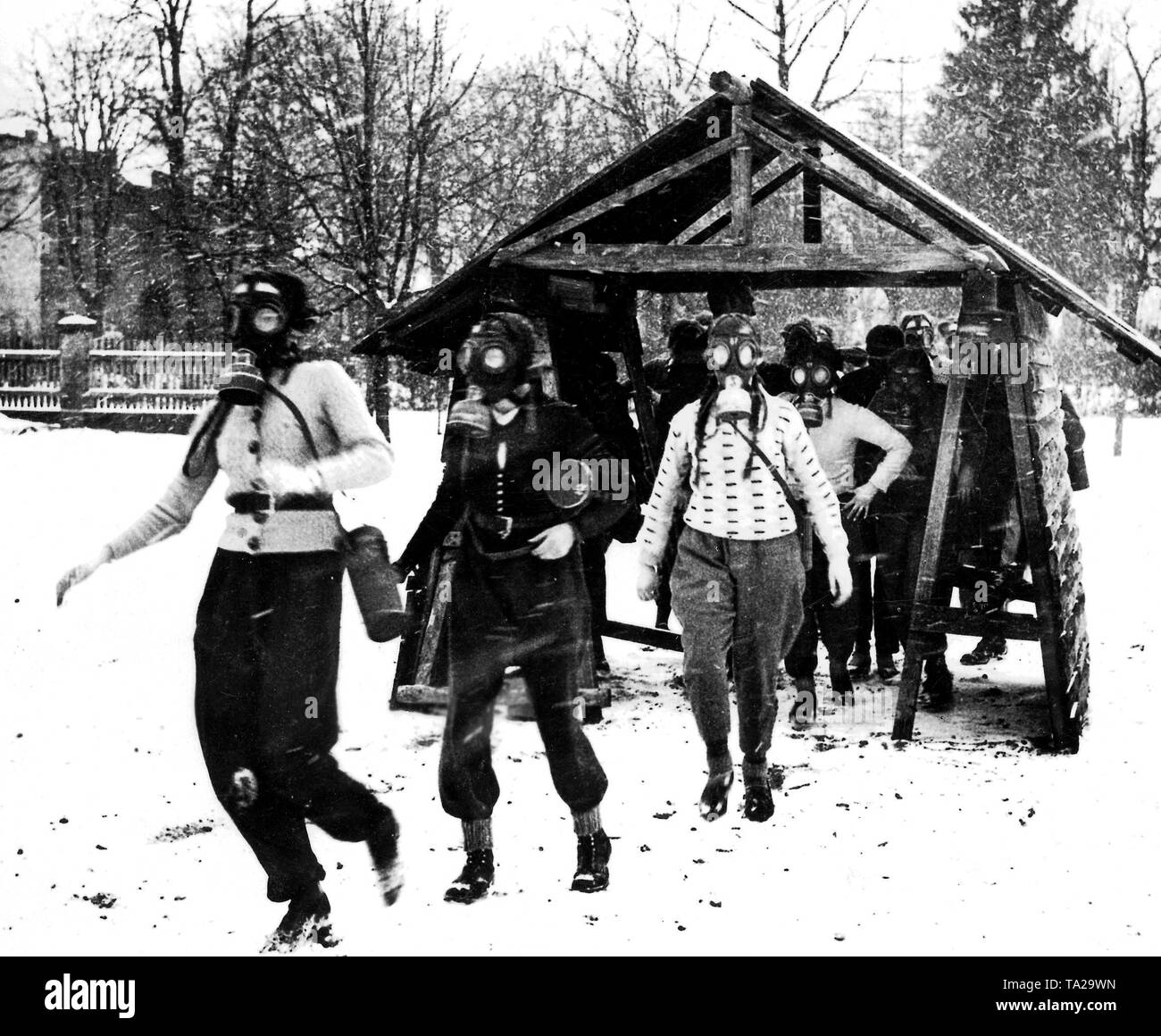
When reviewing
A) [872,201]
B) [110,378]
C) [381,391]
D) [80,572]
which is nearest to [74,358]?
[110,378]

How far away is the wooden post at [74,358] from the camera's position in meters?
5.11

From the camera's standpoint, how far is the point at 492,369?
3.56 meters

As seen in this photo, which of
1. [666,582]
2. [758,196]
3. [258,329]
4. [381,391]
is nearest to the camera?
[258,329]

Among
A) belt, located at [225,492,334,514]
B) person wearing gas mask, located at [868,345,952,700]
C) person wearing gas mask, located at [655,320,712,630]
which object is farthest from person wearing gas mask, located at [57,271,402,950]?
person wearing gas mask, located at [868,345,952,700]

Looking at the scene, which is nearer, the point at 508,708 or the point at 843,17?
the point at 508,708

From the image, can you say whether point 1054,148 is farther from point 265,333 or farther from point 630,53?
point 265,333

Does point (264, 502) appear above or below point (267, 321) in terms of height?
below

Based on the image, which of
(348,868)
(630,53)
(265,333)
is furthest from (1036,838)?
(630,53)

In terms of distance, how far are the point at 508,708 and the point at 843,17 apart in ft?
17.9

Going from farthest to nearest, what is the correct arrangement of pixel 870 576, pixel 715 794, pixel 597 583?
pixel 870 576, pixel 597 583, pixel 715 794

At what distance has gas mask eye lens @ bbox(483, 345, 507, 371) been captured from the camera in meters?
3.55

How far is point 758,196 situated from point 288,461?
319 centimetres

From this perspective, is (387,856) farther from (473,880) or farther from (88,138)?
(88,138)
